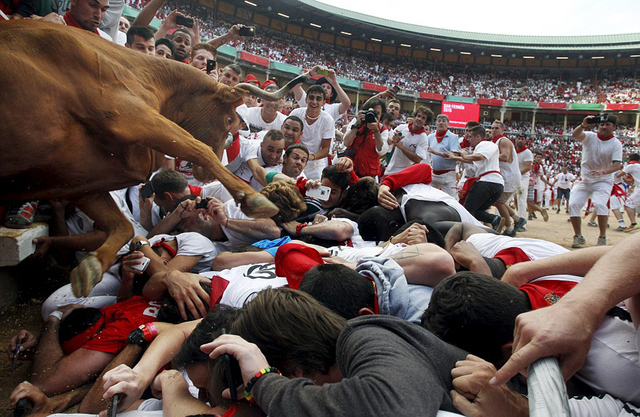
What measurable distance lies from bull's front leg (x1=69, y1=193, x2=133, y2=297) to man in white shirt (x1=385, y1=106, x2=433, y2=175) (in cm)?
560

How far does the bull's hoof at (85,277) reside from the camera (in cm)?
254

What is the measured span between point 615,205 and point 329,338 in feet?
41.9

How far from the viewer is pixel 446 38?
139 ft

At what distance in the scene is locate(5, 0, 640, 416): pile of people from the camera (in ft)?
4.45

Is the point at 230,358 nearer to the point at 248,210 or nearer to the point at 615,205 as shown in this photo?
the point at 248,210

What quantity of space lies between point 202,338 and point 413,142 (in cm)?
662

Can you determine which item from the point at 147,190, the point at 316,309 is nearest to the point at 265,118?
the point at 147,190

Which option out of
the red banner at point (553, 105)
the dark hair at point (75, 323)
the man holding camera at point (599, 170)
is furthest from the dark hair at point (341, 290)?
the red banner at point (553, 105)

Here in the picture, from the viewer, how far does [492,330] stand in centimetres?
173

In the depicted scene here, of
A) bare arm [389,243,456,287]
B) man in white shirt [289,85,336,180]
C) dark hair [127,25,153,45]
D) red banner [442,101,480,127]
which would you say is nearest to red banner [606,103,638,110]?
red banner [442,101,480,127]

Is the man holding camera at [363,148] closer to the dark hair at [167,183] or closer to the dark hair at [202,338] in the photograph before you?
the dark hair at [167,183]

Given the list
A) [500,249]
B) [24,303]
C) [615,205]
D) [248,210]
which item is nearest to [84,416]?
[248,210]

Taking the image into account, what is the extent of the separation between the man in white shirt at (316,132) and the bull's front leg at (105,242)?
3.64m

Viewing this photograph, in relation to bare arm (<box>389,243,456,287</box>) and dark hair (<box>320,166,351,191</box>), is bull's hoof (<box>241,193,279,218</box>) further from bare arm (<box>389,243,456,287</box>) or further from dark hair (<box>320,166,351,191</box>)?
dark hair (<box>320,166,351,191</box>)
